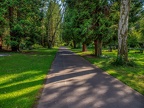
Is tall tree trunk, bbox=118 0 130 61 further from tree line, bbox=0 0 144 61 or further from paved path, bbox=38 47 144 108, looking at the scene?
paved path, bbox=38 47 144 108

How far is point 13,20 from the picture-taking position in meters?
28.3

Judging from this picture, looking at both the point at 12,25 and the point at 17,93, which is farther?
the point at 12,25

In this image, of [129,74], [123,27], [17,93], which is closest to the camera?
[17,93]

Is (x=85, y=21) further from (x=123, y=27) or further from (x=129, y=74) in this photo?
(x=129, y=74)

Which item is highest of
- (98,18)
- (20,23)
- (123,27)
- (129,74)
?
(20,23)

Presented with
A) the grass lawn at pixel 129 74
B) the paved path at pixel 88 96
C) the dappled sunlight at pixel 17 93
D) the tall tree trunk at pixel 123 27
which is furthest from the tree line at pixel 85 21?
the dappled sunlight at pixel 17 93

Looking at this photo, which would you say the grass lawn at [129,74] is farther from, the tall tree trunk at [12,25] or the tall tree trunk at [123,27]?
the tall tree trunk at [12,25]

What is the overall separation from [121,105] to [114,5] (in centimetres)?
1768

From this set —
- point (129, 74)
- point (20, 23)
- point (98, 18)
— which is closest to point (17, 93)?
point (129, 74)

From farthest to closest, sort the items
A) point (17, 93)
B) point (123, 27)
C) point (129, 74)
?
point (123, 27)
point (129, 74)
point (17, 93)

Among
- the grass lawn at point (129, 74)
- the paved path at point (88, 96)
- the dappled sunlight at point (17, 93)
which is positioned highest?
the dappled sunlight at point (17, 93)

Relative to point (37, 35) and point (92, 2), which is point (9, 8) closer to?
point (37, 35)

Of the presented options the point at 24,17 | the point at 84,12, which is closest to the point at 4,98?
the point at 84,12

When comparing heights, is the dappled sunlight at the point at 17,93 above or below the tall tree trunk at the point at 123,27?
below
